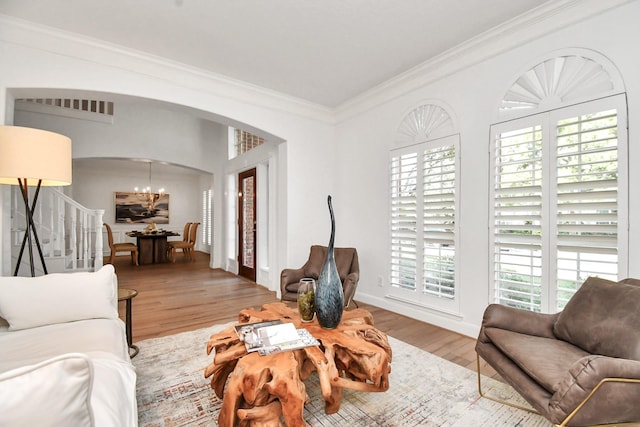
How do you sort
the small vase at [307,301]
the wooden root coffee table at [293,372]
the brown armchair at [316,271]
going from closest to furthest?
the wooden root coffee table at [293,372] → the small vase at [307,301] → the brown armchair at [316,271]

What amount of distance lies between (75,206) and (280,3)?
422 centimetres

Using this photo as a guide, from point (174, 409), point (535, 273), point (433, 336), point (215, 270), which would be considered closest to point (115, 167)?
point (215, 270)

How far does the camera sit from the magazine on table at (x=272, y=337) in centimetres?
159

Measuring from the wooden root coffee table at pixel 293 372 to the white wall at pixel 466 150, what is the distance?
5.39 ft

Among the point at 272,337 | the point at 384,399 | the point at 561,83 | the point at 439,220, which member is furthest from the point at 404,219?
the point at 272,337

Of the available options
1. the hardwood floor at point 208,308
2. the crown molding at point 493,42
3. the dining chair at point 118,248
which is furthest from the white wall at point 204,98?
the dining chair at point 118,248

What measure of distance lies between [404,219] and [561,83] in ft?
6.27

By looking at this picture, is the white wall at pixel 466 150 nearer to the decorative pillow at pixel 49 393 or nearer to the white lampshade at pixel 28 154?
the decorative pillow at pixel 49 393

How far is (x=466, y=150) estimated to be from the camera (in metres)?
3.05

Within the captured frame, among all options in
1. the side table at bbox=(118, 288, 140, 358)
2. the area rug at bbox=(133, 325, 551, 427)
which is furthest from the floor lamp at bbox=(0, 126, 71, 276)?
the area rug at bbox=(133, 325, 551, 427)

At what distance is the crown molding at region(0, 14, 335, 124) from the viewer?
2.70 metres

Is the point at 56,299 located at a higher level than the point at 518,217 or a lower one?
A: lower

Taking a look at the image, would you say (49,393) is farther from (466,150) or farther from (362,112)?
(362,112)

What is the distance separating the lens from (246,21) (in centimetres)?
267
